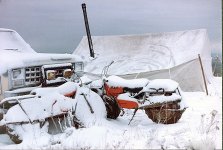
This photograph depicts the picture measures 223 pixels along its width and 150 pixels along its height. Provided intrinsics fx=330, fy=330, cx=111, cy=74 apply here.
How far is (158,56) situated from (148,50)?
0.73 meters

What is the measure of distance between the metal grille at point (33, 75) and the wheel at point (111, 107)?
129 centimetres

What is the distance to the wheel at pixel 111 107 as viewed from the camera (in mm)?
6316

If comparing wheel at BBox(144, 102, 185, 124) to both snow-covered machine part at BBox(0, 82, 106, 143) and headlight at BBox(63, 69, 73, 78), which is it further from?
headlight at BBox(63, 69, 73, 78)

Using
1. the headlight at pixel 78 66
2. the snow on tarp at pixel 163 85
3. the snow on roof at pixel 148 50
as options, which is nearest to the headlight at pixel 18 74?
the headlight at pixel 78 66

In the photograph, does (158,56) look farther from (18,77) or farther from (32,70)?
(18,77)

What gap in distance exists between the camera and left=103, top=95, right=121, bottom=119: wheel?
6316 millimetres

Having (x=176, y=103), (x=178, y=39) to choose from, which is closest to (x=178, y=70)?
(x=178, y=39)

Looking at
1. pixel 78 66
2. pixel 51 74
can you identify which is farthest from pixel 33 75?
A: pixel 78 66

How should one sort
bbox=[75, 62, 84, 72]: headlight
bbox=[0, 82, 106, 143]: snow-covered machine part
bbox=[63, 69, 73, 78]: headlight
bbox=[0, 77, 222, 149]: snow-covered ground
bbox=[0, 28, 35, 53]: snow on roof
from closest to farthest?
1. bbox=[0, 77, 222, 149]: snow-covered ground
2. bbox=[0, 82, 106, 143]: snow-covered machine part
3. bbox=[63, 69, 73, 78]: headlight
4. bbox=[75, 62, 84, 72]: headlight
5. bbox=[0, 28, 35, 53]: snow on roof

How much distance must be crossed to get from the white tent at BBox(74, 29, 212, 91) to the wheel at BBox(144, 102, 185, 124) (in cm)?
553

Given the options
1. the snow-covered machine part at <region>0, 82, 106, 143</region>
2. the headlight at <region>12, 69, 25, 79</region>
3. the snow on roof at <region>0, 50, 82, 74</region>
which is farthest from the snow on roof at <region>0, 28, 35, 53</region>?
the snow-covered machine part at <region>0, 82, 106, 143</region>

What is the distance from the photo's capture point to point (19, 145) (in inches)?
184

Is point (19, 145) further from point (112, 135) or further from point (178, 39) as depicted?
point (178, 39)

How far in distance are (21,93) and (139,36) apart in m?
8.66
